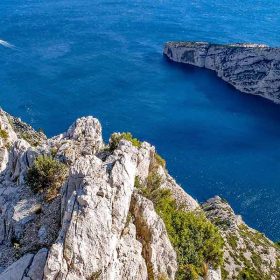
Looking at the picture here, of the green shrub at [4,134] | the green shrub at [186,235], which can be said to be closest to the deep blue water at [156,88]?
the green shrub at [186,235]

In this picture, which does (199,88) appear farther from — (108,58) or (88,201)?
(88,201)

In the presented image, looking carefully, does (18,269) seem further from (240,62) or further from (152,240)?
(240,62)

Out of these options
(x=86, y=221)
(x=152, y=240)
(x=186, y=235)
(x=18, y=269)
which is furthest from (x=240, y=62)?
(x=18, y=269)

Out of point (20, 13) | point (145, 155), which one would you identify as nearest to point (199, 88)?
point (20, 13)

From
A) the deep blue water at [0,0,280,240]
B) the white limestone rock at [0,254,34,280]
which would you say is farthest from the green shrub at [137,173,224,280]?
the deep blue water at [0,0,280,240]

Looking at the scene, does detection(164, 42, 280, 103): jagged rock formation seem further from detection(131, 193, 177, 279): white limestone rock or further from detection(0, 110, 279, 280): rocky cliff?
detection(131, 193, 177, 279): white limestone rock

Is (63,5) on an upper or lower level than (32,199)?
lower

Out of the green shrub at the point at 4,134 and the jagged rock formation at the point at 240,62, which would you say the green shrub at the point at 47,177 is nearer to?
the green shrub at the point at 4,134
